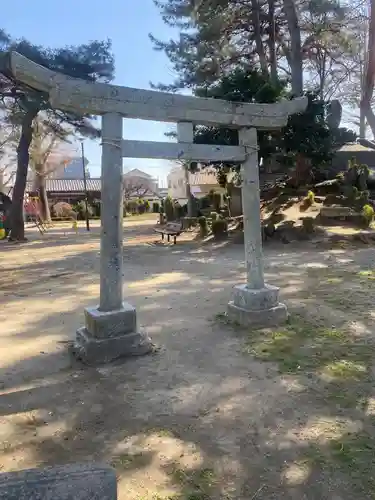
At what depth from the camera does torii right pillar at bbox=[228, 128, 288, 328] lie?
473 centimetres

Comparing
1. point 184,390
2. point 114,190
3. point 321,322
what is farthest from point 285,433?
point 114,190

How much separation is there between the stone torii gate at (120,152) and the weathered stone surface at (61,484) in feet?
8.51

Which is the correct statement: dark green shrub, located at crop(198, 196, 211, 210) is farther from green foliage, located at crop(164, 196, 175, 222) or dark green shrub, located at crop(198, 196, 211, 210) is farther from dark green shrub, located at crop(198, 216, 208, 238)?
dark green shrub, located at crop(198, 216, 208, 238)

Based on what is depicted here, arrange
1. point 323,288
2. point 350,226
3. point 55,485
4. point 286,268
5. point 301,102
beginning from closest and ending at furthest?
point 55,485 → point 301,102 → point 323,288 → point 286,268 → point 350,226

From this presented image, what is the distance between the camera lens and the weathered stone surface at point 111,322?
3.85 m

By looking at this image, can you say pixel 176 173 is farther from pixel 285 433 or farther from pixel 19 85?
pixel 285 433

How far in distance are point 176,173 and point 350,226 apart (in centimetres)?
3223

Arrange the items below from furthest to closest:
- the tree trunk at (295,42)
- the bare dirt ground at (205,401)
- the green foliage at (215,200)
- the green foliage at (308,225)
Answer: the green foliage at (215,200) < the tree trunk at (295,42) < the green foliage at (308,225) < the bare dirt ground at (205,401)

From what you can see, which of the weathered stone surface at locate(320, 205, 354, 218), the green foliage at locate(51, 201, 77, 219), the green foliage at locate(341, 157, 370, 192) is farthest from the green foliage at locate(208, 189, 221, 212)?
the green foliage at locate(51, 201, 77, 219)

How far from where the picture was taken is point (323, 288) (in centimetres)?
634

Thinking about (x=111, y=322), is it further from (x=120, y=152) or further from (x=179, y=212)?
(x=179, y=212)


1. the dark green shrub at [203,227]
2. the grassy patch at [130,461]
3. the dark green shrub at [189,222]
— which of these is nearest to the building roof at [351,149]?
the dark green shrub at [189,222]

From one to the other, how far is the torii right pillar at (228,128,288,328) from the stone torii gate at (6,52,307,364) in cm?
1

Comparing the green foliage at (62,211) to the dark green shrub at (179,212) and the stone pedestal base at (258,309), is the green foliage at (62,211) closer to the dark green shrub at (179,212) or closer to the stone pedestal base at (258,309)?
the dark green shrub at (179,212)
